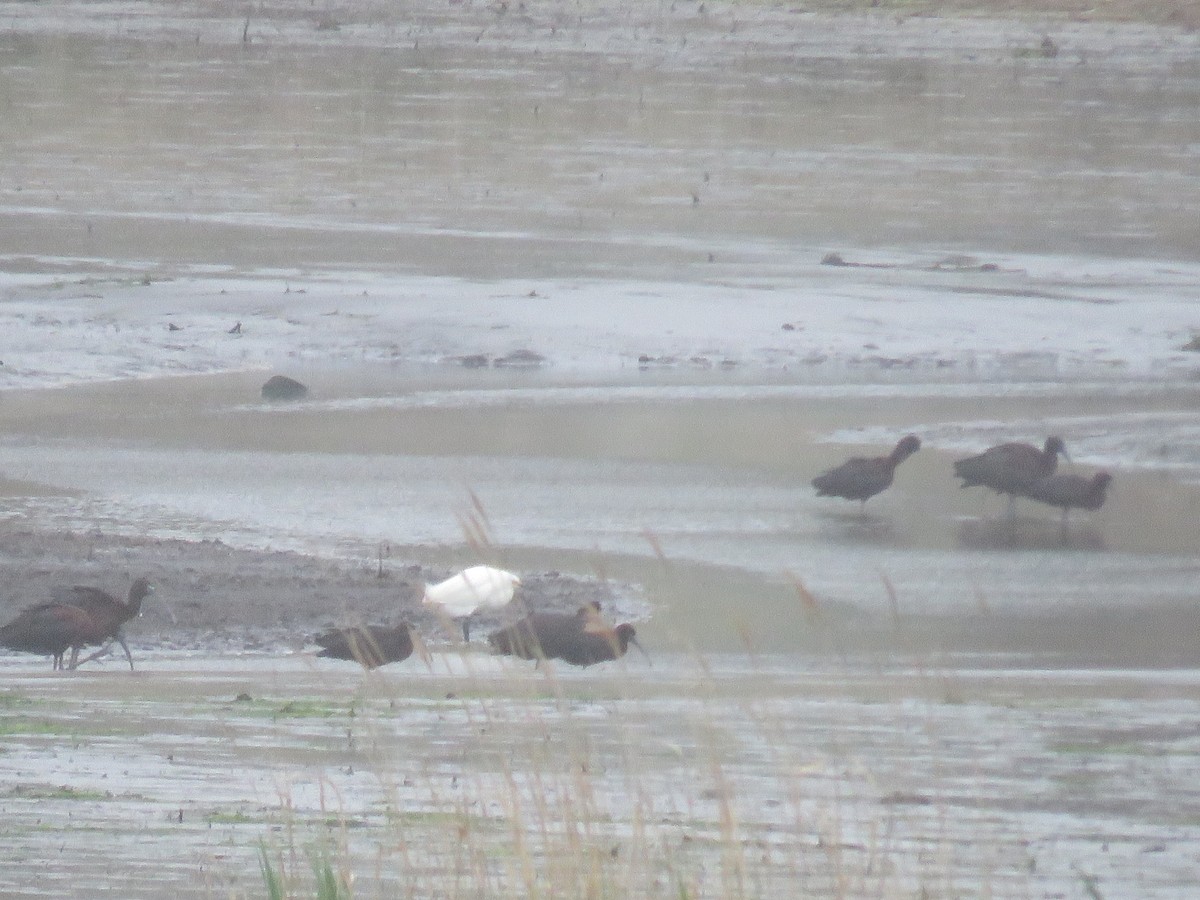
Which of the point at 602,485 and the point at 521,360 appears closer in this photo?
the point at 602,485

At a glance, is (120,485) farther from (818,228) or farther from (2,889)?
(818,228)

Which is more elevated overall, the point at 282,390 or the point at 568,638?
the point at 568,638

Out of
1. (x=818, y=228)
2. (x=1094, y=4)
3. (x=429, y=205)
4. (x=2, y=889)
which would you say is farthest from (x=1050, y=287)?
(x=1094, y=4)

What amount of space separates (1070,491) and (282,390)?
5.03 m

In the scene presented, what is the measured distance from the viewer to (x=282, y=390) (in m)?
14.6

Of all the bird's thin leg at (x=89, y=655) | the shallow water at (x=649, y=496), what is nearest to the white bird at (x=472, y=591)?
the shallow water at (x=649, y=496)

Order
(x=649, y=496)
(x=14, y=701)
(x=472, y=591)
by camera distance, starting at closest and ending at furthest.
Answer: (x=14, y=701), (x=472, y=591), (x=649, y=496)

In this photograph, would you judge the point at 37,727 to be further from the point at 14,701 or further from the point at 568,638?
the point at 568,638

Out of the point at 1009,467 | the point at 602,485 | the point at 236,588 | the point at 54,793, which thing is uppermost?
the point at 54,793

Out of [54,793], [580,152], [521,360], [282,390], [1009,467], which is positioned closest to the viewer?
[54,793]

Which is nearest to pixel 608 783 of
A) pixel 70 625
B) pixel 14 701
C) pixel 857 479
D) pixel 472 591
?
pixel 14 701

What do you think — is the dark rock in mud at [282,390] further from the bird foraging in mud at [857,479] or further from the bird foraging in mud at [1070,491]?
the bird foraging in mud at [1070,491]

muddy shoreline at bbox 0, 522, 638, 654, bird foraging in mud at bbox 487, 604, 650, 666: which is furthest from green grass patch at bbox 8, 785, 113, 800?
muddy shoreline at bbox 0, 522, 638, 654

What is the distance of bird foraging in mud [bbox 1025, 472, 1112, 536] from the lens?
11836mm
